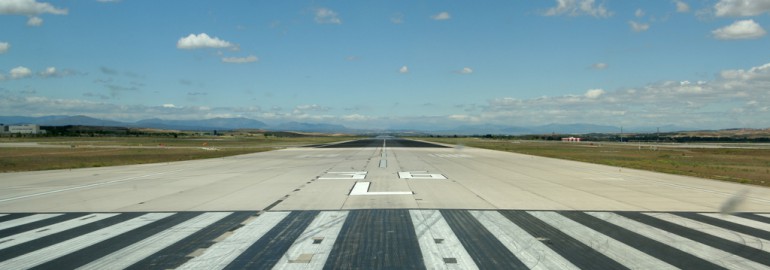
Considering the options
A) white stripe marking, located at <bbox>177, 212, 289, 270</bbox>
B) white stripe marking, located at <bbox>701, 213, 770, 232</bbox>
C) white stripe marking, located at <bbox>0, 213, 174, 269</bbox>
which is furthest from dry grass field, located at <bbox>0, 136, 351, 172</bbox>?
white stripe marking, located at <bbox>701, 213, 770, 232</bbox>

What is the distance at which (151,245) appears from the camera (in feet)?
27.3

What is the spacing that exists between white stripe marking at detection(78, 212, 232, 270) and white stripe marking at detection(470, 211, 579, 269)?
5.19 m

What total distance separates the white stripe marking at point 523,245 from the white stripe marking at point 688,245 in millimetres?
1995

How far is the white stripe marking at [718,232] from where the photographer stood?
855 cm

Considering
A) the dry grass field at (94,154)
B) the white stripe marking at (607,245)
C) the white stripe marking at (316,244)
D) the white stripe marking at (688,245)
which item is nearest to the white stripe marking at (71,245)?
the white stripe marking at (316,244)

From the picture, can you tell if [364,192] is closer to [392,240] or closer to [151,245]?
[392,240]

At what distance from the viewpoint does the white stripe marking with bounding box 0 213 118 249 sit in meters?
8.70

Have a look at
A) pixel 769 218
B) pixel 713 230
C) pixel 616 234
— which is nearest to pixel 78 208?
pixel 616 234

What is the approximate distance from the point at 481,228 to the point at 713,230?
4.13m

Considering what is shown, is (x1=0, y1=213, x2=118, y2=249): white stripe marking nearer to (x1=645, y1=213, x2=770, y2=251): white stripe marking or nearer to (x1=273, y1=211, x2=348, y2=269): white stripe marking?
(x1=273, y1=211, x2=348, y2=269): white stripe marking

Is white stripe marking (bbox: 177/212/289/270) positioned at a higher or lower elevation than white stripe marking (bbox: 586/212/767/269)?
lower

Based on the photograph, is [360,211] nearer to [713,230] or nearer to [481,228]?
[481,228]

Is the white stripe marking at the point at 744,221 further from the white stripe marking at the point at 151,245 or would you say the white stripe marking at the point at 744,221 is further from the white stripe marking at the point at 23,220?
the white stripe marking at the point at 23,220

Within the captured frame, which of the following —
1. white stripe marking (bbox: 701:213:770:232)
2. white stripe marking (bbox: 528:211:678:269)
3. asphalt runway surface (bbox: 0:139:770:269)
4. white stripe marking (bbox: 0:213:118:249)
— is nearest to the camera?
white stripe marking (bbox: 528:211:678:269)
